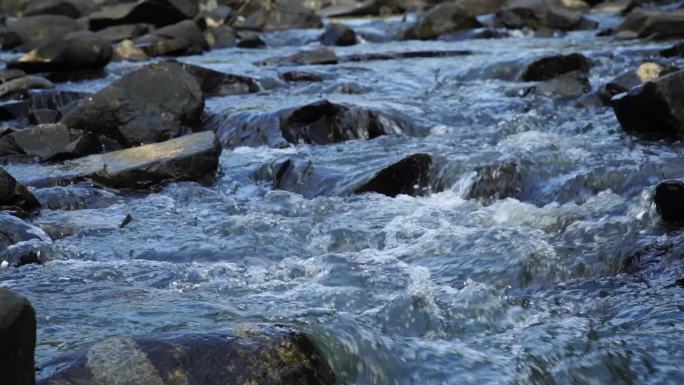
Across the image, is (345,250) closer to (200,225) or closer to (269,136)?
(200,225)

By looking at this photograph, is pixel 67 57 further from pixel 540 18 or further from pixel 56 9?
pixel 56 9

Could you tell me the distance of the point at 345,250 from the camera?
5.38 metres

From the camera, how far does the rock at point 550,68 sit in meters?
10.4

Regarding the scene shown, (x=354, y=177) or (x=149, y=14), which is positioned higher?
(x=354, y=177)

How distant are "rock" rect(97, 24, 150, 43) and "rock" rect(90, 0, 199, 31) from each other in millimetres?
257

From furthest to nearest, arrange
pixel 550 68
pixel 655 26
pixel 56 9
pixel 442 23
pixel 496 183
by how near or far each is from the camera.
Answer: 1. pixel 56 9
2. pixel 442 23
3. pixel 655 26
4. pixel 550 68
5. pixel 496 183

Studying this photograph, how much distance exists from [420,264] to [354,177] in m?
1.95

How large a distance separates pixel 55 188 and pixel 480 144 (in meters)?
Result: 3.23

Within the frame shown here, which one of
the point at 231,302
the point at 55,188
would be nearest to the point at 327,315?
the point at 231,302

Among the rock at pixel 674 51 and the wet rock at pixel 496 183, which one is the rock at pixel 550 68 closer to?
the rock at pixel 674 51

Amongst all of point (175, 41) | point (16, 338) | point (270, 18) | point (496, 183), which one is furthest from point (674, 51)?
point (270, 18)

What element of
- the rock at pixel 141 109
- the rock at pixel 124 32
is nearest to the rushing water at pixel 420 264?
the rock at pixel 141 109

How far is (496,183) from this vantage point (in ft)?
21.3

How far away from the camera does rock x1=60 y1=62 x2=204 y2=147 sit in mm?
8491
